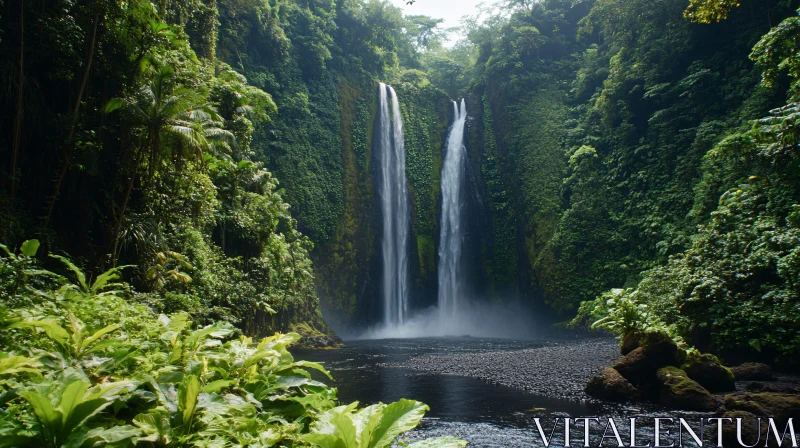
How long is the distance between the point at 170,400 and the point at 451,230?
24.0 meters

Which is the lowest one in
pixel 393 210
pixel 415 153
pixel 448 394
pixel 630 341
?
pixel 448 394

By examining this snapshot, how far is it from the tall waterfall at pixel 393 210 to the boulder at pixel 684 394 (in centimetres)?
A: 1790

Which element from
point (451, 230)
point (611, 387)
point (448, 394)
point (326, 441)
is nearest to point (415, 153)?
point (451, 230)

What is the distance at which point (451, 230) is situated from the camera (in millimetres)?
25688

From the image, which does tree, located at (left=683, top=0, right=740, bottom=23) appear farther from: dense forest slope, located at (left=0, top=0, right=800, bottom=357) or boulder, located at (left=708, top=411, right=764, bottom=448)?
boulder, located at (left=708, top=411, right=764, bottom=448)

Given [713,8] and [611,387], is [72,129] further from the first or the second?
[713,8]

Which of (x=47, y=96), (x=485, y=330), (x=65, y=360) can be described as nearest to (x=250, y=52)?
(x=47, y=96)

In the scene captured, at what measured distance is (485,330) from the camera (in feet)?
82.5

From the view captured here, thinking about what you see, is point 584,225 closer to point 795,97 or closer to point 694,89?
point 694,89

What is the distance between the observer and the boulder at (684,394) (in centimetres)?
647

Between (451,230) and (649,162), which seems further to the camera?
(451,230)

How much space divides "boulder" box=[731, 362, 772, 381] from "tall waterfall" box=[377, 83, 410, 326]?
56.9 ft

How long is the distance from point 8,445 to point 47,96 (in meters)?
8.93

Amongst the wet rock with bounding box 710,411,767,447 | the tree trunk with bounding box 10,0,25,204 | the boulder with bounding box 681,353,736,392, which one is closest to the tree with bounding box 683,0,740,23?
the wet rock with bounding box 710,411,767,447
